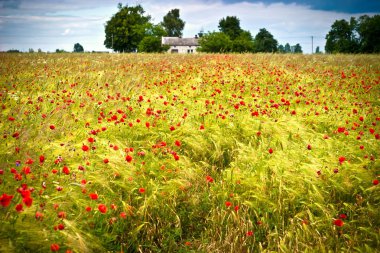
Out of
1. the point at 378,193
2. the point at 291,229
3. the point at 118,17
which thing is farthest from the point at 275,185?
the point at 118,17

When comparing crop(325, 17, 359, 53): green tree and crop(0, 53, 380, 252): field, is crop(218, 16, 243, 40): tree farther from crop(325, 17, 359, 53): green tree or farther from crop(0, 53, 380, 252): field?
crop(0, 53, 380, 252): field

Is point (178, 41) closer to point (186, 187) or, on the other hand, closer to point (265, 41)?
point (265, 41)

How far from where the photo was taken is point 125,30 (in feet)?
178

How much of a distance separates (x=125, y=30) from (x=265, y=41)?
1628 inches

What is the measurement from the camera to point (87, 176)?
2848mm

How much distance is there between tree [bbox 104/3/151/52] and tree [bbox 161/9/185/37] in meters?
30.5

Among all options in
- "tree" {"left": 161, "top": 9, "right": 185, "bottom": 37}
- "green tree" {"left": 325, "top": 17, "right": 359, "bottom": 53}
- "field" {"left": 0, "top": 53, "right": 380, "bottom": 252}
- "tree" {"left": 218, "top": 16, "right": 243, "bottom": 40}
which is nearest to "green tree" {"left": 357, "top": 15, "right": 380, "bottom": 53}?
"green tree" {"left": 325, "top": 17, "right": 359, "bottom": 53}

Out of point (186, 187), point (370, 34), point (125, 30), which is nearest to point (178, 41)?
point (125, 30)

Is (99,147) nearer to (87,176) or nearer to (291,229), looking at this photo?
A: (87,176)

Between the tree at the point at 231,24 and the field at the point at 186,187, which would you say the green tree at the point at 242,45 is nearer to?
the tree at the point at 231,24

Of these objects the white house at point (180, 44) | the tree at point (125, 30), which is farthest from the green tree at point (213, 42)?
the white house at point (180, 44)

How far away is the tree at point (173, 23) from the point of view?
281ft

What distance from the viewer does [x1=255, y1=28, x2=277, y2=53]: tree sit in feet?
246

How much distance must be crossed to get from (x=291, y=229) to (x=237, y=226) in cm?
55
